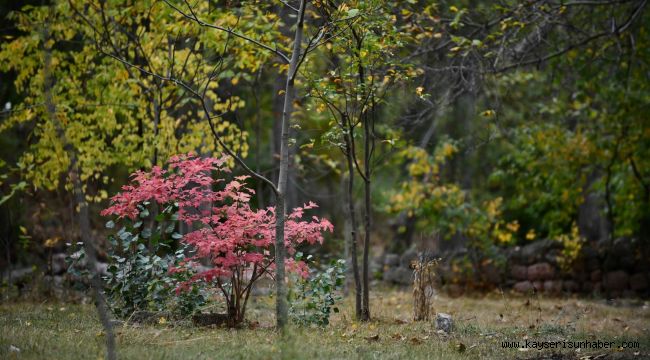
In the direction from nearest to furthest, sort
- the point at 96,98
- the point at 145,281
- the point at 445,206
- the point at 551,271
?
1. the point at 145,281
2. the point at 96,98
3. the point at 445,206
4. the point at 551,271

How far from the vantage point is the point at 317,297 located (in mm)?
7621

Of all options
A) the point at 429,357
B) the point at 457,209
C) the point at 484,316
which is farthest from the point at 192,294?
the point at 457,209

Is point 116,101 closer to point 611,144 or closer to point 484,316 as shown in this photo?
point 484,316

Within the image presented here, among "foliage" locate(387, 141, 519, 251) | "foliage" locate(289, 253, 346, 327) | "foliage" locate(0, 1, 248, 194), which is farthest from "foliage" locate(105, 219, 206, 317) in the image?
"foliage" locate(387, 141, 519, 251)

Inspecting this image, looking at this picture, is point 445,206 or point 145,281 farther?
point 445,206

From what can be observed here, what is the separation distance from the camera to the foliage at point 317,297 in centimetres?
744

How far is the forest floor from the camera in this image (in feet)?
17.9

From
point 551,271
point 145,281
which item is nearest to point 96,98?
point 145,281

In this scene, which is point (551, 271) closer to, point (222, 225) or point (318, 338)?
point (318, 338)

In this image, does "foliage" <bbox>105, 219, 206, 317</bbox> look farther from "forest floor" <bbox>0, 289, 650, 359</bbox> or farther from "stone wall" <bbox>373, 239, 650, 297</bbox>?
"stone wall" <bbox>373, 239, 650, 297</bbox>

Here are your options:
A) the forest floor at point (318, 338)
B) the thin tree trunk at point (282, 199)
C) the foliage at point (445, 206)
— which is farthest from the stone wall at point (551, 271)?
the thin tree trunk at point (282, 199)

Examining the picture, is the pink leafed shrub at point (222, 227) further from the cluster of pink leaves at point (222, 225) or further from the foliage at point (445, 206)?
the foliage at point (445, 206)

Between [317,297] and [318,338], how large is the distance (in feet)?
3.90

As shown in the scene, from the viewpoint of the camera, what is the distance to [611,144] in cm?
1285
